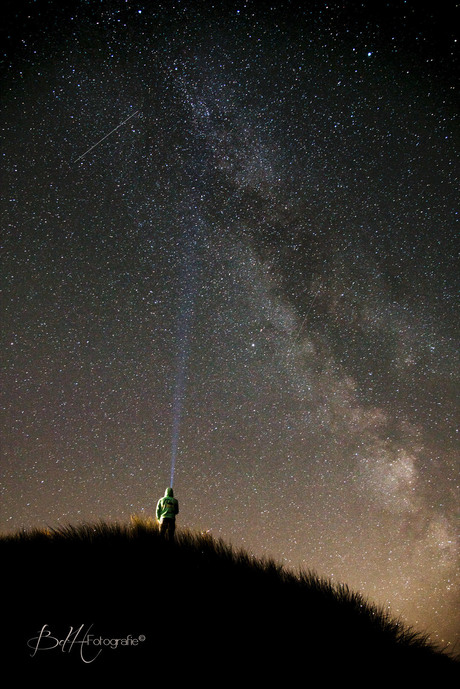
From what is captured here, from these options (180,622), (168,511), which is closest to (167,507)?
(168,511)

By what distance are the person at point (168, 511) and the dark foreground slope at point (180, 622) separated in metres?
1.32

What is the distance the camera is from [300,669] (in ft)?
8.93

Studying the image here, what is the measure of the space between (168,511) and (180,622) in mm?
2872

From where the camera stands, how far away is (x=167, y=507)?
5715 mm

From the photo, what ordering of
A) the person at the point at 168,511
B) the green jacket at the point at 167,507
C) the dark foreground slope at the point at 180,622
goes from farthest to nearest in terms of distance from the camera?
the green jacket at the point at 167,507
the person at the point at 168,511
the dark foreground slope at the point at 180,622

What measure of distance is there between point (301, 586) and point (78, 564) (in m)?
2.39

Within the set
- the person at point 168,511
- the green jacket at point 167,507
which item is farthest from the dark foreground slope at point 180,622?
the green jacket at point 167,507

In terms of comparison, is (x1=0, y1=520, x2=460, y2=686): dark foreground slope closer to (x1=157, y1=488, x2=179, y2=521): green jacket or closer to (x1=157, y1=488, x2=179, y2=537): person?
(x1=157, y1=488, x2=179, y2=537): person

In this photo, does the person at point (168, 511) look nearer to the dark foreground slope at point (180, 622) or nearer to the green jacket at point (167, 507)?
the green jacket at point (167, 507)

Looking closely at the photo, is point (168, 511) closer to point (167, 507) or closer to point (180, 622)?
point (167, 507)

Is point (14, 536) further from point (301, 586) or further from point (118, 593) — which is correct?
point (301, 586)

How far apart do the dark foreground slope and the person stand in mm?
1317

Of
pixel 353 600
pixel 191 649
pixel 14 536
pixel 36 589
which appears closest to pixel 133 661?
pixel 191 649

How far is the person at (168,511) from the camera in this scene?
545cm
